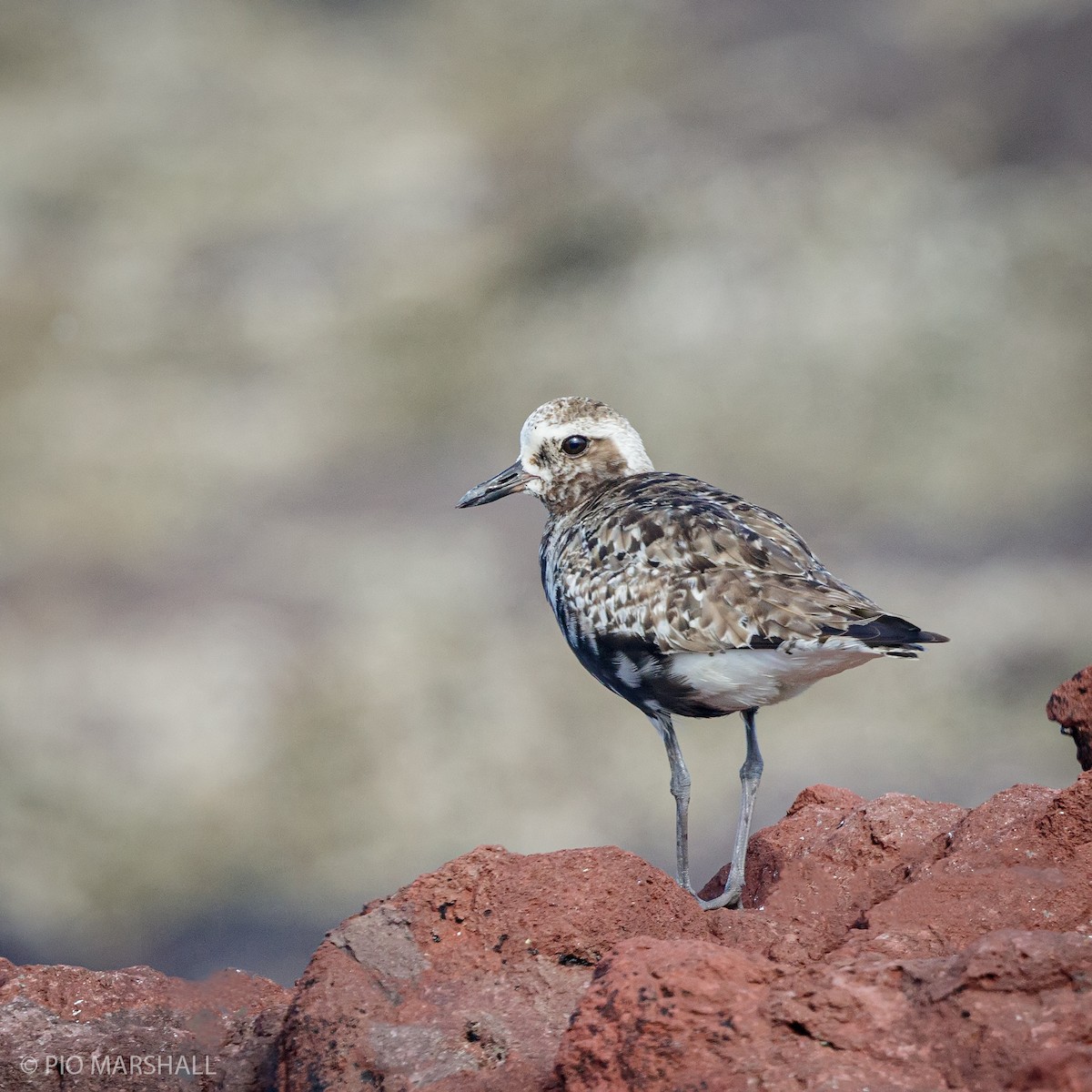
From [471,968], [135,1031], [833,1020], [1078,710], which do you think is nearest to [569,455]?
[1078,710]

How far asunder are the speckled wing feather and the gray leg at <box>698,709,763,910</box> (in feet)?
2.47

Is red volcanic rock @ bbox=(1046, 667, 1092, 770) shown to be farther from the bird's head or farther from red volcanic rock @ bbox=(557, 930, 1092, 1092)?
the bird's head

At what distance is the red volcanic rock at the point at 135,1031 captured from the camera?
561 cm

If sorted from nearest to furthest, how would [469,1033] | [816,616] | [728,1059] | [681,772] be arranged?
1. [728,1059]
2. [469,1033]
3. [816,616]
4. [681,772]

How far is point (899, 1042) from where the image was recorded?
3824mm

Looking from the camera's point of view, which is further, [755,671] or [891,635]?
[755,671]

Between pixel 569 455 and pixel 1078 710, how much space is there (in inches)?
165

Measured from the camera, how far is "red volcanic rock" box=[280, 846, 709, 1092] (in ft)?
15.2

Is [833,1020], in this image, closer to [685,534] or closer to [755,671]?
[755,671]

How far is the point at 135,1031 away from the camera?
19.2 ft

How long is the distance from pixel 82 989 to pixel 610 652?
3.55 metres

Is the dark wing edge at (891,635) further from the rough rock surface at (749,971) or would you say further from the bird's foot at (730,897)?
the bird's foot at (730,897)

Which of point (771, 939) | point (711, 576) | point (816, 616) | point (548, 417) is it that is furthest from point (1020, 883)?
point (548, 417)

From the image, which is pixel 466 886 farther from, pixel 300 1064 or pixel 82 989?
pixel 82 989
